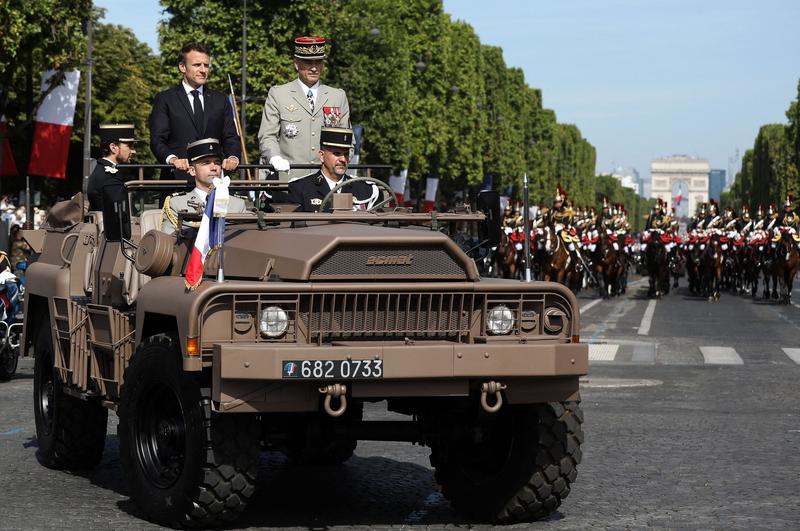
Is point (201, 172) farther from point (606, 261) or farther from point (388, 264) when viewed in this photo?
point (606, 261)

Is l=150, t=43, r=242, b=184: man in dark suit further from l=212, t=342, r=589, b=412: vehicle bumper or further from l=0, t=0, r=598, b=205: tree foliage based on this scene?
l=0, t=0, r=598, b=205: tree foliage

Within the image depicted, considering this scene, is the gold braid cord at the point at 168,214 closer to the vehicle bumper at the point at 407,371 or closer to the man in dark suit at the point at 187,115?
the man in dark suit at the point at 187,115

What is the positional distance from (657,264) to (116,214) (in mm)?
39889

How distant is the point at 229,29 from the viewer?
5025 centimetres

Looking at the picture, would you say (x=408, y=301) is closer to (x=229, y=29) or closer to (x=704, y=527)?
(x=704, y=527)

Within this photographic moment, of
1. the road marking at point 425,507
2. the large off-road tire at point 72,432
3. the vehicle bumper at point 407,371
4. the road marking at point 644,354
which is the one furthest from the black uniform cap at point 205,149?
the road marking at point 644,354

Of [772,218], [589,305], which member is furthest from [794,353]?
[772,218]

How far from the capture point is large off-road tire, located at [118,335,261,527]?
8000mm

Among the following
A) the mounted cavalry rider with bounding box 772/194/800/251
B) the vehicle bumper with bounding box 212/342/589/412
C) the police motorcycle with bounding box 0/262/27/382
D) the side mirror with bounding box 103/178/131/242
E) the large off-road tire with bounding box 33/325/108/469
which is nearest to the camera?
the vehicle bumper with bounding box 212/342/589/412

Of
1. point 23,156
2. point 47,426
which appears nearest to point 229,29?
point 23,156

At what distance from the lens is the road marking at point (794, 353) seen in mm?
22469

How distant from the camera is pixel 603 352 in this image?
921 inches

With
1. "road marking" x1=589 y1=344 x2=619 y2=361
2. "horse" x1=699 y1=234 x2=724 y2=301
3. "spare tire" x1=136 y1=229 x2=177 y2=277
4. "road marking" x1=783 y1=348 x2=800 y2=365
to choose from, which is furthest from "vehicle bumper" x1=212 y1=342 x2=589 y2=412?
"horse" x1=699 y1=234 x2=724 y2=301

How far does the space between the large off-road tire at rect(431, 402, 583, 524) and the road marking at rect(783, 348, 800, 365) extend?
535 inches
